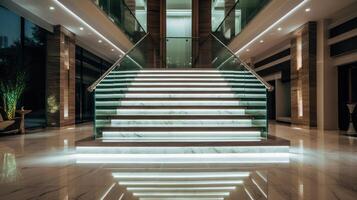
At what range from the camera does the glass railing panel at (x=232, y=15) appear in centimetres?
1185

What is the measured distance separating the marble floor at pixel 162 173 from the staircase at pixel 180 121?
0.51 meters

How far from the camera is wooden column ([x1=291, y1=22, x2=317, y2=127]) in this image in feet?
36.9

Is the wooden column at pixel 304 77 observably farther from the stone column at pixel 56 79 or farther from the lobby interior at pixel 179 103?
the stone column at pixel 56 79

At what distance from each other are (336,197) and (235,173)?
1378 mm

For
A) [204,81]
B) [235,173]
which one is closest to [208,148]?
[235,173]

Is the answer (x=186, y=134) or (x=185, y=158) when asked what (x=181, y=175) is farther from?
(x=186, y=134)

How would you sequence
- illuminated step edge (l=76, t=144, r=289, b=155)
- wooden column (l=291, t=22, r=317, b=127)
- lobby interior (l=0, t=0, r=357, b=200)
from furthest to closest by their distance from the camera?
wooden column (l=291, t=22, r=317, b=127) → illuminated step edge (l=76, t=144, r=289, b=155) → lobby interior (l=0, t=0, r=357, b=200)

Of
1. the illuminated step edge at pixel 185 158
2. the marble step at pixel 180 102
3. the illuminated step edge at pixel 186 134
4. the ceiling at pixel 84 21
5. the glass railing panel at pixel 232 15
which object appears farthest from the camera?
the glass railing panel at pixel 232 15

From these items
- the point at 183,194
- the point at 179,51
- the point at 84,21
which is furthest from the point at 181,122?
the point at 179,51

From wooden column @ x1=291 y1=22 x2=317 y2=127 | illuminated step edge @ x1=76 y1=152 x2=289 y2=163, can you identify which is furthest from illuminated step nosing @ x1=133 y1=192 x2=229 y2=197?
wooden column @ x1=291 y1=22 x2=317 y2=127

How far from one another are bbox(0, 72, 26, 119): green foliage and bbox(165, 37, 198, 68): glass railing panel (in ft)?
29.6

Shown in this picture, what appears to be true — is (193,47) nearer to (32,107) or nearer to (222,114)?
(32,107)

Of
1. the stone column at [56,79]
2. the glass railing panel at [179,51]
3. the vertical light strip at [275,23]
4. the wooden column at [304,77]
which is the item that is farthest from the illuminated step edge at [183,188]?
the glass railing panel at [179,51]

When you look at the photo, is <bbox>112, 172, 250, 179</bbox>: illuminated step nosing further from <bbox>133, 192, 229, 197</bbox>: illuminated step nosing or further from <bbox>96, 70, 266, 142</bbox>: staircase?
<bbox>96, 70, 266, 142</bbox>: staircase
